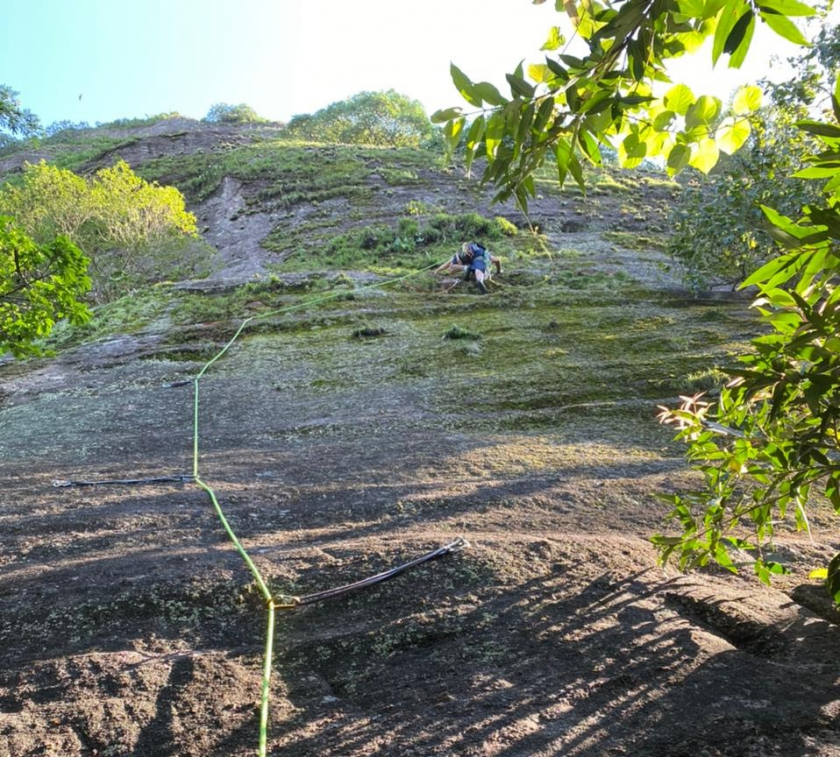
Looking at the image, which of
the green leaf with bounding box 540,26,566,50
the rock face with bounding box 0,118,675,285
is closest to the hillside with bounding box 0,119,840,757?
the green leaf with bounding box 540,26,566,50

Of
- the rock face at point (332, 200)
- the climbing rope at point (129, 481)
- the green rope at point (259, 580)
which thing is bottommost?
the climbing rope at point (129, 481)

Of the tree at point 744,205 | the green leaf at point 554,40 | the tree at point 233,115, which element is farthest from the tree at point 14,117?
the tree at point 233,115

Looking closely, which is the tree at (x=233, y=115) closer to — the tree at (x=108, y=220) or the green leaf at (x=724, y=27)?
the tree at (x=108, y=220)

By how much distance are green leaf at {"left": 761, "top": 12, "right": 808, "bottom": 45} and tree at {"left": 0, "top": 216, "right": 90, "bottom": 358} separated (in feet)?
15.7

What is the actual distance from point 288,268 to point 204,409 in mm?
8223

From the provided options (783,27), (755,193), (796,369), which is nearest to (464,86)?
(783,27)

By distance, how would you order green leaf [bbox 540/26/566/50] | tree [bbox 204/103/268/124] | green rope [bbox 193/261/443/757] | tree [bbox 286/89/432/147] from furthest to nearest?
tree [bbox 204/103/268/124]
tree [bbox 286/89/432/147]
green rope [bbox 193/261/443/757]
green leaf [bbox 540/26/566/50]

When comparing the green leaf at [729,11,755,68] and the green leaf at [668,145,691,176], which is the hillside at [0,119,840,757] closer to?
the green leaf at [668,145,691,176]

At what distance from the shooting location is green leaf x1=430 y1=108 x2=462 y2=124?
43.2 inches

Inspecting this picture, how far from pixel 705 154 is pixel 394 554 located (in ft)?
7.54

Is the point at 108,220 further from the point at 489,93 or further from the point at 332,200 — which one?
the point at 489,93

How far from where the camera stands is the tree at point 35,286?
452 cm

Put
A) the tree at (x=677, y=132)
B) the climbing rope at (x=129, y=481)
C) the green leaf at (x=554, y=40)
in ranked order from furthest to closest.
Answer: the climbing rope at (x=129, y=481)
the green leaf at (x=554, y=40)
the tree at (x=677, y=132)

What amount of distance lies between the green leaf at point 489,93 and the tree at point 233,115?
2352 inches
